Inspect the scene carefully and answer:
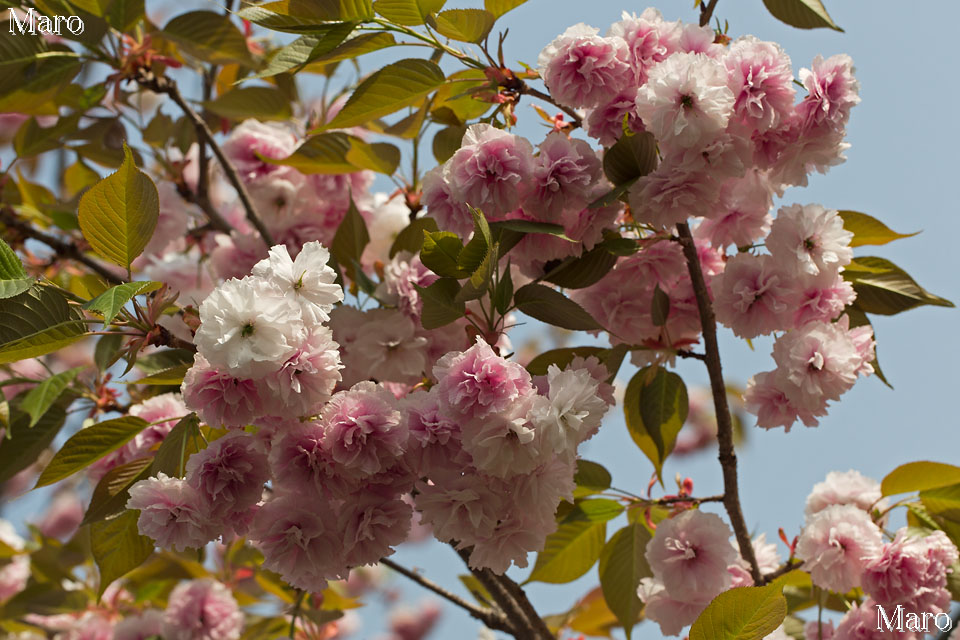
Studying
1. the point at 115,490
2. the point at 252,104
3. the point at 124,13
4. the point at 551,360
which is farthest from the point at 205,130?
the point at 551,360

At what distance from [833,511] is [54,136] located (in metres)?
1.39

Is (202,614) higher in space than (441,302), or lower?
lower

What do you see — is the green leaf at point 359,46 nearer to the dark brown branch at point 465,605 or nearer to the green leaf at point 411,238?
the green leaf at point 411,238

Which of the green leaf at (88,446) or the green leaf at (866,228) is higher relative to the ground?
the green leaf at (866,228)

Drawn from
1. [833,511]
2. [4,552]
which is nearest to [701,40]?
[833,511]

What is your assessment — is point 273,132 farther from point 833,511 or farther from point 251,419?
point 833,511

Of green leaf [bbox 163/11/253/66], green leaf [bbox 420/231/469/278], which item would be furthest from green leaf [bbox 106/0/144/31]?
green leaf [bbox 420/231/469/278]

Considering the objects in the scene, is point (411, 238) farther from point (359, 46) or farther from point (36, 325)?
point (36, 325)

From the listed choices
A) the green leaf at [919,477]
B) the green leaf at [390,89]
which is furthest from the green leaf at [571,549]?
the green leaf at [390,89]

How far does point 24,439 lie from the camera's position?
1197mm

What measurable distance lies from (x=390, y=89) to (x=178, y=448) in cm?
48

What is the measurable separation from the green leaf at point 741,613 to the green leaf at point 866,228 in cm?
59

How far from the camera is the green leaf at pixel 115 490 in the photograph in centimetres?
A: 97

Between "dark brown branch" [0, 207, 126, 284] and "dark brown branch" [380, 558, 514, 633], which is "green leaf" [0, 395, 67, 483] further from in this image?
"dark brown branch" [380, 558, 514, 633]
